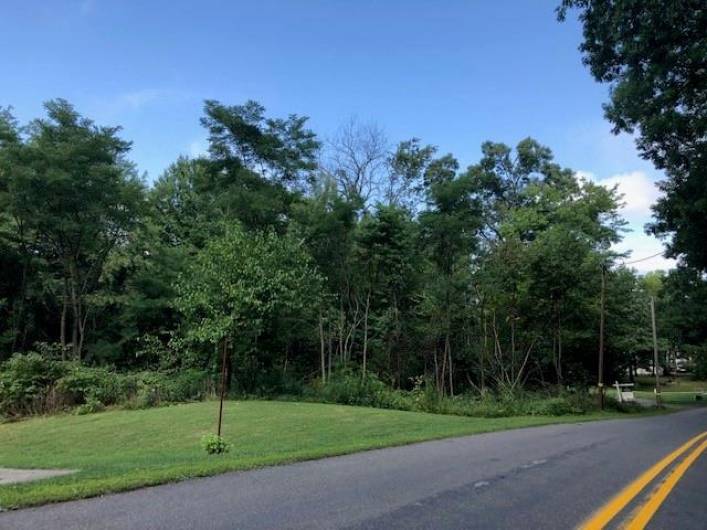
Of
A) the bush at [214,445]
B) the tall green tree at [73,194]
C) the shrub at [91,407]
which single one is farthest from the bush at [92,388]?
the bush at [214,445]

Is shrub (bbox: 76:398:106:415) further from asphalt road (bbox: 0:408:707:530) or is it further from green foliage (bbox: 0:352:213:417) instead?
asphalt road (bbox: 0:408:707:530)

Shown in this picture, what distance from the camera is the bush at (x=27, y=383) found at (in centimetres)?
2388

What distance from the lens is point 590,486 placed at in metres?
7.56

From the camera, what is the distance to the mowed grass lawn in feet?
24.7

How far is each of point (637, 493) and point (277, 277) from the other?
63.9ft

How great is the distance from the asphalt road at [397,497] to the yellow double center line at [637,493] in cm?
9

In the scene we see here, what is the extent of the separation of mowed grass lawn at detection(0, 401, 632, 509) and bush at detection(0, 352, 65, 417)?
5.99 ft

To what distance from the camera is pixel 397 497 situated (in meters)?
6.59

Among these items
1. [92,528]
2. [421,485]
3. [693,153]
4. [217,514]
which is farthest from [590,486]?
[693,153]

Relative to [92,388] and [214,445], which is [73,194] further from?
[214,445]

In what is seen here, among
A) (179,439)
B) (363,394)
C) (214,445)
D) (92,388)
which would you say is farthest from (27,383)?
(214,445)

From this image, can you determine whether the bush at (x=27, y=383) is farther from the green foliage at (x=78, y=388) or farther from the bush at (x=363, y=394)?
the bush at (x=363, y=394)

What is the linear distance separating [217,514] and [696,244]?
18.8 metres

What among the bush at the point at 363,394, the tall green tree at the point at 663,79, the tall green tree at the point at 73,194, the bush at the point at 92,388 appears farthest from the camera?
the tall green tree at the point at 73,194
